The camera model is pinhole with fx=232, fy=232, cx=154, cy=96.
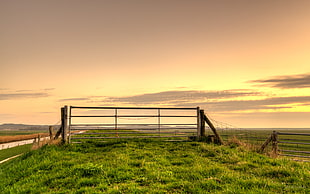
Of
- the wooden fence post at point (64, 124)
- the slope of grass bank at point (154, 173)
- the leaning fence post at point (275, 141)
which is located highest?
the wooden fence post at point (64, 124)

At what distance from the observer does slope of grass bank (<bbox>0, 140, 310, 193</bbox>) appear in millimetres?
6934

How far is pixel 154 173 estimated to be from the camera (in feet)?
26.7

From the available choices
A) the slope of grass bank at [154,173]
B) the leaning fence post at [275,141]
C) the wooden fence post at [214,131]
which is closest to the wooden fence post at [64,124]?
the slope of grass bank at [154,173]

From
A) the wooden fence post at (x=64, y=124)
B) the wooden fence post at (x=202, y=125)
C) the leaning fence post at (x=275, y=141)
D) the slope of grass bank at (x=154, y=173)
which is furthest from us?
the wooden fence post at (x=202, y=125)

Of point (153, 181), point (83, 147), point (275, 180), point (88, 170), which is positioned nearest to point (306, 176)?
point (275, 180)

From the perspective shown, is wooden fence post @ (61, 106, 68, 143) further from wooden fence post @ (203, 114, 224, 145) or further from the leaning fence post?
the leaning fence post

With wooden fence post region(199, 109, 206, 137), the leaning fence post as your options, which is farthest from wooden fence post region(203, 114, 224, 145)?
the leaning fence post

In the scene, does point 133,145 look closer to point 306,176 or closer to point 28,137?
point 306,176

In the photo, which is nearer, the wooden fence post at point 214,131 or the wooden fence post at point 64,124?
the wooden fence post at point 64,124

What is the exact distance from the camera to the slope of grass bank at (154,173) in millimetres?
6934

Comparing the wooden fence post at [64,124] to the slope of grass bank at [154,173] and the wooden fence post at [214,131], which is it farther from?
the wooden fence post at [214,131]

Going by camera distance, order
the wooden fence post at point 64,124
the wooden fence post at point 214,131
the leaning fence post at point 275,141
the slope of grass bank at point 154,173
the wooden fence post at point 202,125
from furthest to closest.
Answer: the wooden fence post at point 202,125, the wooden fence post at point 214,131, the wooden fence post at point 64,124, the leaning fence post at point 275,141, the slope of grass bank at point 154,173

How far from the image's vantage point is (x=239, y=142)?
46.8 ft

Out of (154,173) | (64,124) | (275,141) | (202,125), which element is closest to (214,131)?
(202,125)
